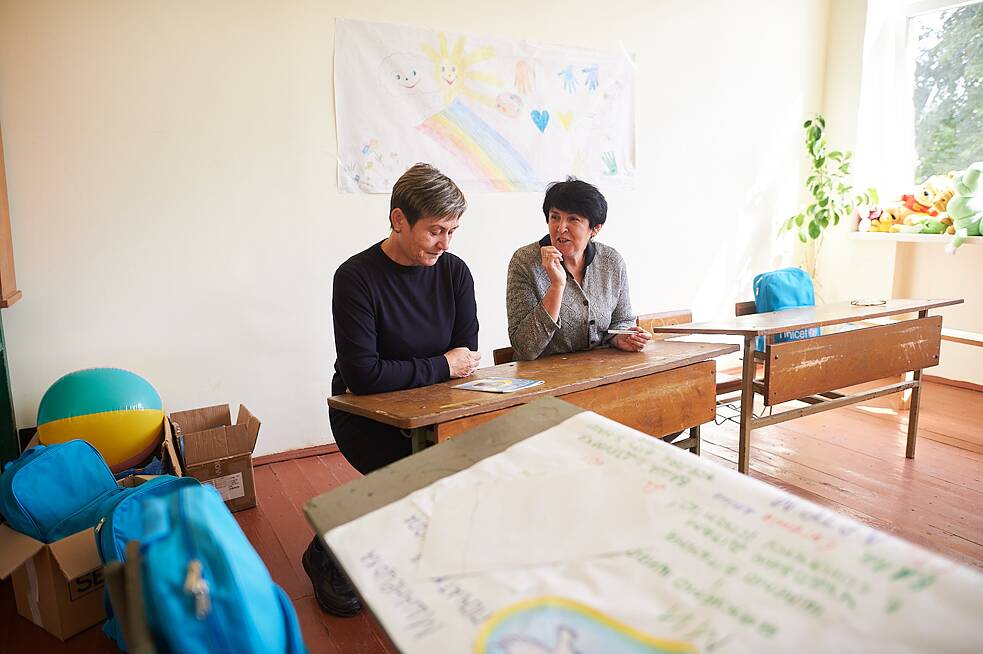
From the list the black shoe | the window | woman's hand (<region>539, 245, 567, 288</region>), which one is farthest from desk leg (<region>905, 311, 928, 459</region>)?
the black shoe

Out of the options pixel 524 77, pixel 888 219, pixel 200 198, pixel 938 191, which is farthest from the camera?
pixel 888 219

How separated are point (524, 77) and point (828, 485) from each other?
2.55m

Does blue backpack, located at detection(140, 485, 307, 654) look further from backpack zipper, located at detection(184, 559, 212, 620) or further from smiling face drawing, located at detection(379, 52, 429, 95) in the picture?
smiling face drawing, located at detection(379, 52, 429, 95)

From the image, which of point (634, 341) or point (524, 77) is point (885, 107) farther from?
point (634, 341)

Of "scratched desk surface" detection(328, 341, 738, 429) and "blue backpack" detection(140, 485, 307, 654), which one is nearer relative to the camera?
"blue backpack" detection(140, 485, 307, 654)

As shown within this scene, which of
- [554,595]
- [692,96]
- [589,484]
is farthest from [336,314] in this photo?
[692,96]

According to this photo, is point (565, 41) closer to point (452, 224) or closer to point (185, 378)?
point (452, 224)

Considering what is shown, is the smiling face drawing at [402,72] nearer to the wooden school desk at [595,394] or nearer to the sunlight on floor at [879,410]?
the wooden school desk at [595,394]

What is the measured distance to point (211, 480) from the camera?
105 inches

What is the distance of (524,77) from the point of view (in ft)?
12.3

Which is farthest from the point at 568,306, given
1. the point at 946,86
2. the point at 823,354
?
the point at 946,86

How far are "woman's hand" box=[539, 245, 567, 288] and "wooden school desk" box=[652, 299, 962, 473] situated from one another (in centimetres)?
71

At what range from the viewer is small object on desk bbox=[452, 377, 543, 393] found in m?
1.87

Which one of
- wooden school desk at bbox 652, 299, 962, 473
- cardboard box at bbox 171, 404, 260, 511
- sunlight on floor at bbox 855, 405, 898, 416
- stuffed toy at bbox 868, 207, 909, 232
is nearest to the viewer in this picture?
cardboard box at bbox 171, 404, 260, 511
